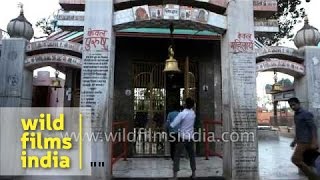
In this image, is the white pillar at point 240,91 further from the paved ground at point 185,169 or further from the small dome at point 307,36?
the small dome at point 307,36

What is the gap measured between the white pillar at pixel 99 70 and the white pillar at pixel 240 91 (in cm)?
269

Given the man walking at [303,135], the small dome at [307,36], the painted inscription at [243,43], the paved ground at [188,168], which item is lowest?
the paved ground at [188,168]

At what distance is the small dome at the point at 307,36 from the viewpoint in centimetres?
938

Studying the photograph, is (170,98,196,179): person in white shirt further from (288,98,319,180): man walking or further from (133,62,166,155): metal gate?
(133,62,166,155): metal gate

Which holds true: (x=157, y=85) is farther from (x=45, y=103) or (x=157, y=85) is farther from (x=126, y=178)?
(x=45, y=103)

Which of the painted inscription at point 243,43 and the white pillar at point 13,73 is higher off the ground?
the painted inscription at point 243,43

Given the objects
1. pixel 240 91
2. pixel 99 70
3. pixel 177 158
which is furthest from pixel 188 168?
pixel 99 70

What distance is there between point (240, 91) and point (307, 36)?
2.64 m

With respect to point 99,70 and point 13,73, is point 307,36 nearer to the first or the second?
point 99,70

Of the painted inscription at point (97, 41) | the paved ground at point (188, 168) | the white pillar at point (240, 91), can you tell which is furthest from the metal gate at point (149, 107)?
the painted inscription at point (97, 41)

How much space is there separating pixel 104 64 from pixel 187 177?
323 centimetres

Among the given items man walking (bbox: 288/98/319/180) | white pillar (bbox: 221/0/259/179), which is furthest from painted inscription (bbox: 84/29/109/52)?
man walking (bbox: 288/98/319/180)

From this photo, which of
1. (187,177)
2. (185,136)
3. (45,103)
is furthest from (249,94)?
(45,103)

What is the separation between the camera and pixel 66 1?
28.6ft
